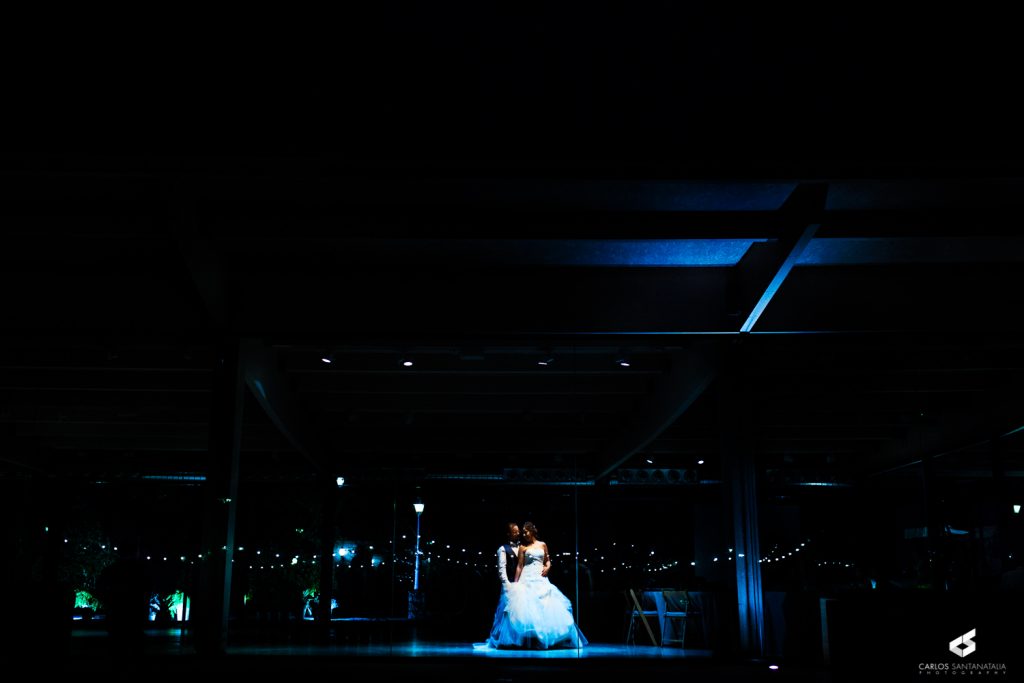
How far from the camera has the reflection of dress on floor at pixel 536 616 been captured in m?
10.8

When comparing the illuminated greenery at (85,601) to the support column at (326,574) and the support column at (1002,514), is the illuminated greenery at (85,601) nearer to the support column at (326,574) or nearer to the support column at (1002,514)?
the support column at (326,574)

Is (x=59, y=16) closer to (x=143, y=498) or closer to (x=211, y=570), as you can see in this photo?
(x=211, y=570)

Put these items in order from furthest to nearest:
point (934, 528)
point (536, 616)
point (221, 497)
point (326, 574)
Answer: point (934, 528), point (326, 574), point (536, 616), point (221, 497)

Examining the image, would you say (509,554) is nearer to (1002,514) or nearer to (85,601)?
(85,601)

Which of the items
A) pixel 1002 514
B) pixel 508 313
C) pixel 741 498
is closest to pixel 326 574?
pixel 508 313

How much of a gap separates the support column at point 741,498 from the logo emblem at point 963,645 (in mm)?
5106

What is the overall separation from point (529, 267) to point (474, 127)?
9.98 ft

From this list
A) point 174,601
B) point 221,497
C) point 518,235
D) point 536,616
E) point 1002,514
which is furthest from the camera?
point 1002,514

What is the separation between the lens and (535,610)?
1087 centimetres

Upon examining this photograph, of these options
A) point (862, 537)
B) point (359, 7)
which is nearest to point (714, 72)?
point (359, 7)

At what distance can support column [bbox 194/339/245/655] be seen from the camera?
9.51 metres

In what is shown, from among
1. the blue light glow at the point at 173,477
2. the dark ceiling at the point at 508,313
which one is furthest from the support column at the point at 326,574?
the blue light glow at the point at 173,477

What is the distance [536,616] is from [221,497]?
3.93 m

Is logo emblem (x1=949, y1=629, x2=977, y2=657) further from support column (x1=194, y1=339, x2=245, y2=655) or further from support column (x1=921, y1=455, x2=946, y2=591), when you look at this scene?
support column (x1=921, y1=455, x2=946, y2=591)
